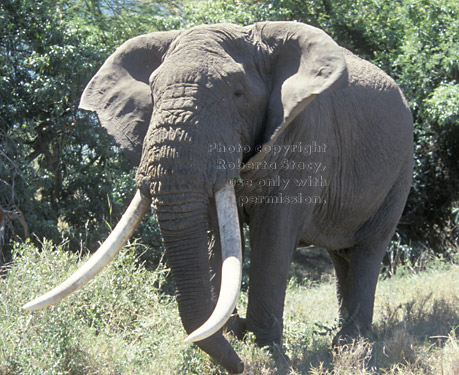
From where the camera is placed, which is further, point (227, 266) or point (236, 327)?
point (236, 327)

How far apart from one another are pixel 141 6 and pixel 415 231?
562cm

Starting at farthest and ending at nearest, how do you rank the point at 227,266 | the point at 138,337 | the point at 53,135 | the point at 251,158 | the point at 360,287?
1. the point at 53,135
2. the point at 360,287
3. the point at 138,337
4. the point at 251,158
5. the point at 227,266

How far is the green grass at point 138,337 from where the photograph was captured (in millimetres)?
4109

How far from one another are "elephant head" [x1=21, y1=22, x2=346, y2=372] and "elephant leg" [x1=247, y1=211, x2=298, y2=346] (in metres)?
0.42

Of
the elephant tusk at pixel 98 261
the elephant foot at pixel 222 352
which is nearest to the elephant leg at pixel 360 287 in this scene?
the elephant foot at pixel 222 352

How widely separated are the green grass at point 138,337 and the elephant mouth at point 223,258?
20.0 inches

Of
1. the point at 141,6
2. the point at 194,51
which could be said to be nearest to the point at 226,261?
the point at 194,51

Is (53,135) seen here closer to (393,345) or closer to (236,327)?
(236,327)

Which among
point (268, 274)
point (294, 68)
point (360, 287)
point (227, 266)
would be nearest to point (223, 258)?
point (227, 266)

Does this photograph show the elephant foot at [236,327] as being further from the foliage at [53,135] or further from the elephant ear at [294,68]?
the foliage at [53,135]

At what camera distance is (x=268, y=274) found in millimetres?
4527

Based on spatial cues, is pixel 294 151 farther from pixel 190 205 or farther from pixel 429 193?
pixel 429 193

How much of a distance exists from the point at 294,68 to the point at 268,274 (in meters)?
1.43

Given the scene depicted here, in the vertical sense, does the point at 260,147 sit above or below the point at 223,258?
above
